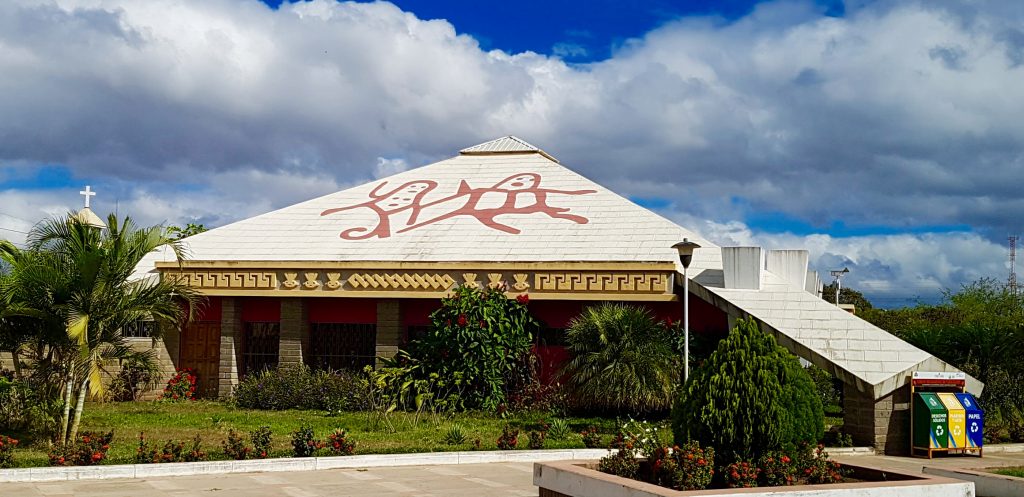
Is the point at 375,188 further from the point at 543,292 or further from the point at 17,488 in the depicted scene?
the point at 17,488

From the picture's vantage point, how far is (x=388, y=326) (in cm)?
2344

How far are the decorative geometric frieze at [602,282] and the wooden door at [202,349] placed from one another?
28.2 ft

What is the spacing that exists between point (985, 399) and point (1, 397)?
1825 centimetres

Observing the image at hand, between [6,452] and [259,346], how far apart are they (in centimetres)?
1124

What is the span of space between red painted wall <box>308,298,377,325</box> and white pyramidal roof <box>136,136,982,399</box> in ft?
3.70

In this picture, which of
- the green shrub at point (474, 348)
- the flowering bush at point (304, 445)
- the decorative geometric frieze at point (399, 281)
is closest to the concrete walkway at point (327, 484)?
the flowering bush at point (304, 445)

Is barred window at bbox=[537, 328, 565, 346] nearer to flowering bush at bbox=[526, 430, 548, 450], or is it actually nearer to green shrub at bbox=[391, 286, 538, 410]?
green shrub at bbox=[391, 286, 538, 410]

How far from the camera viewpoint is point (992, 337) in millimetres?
20062

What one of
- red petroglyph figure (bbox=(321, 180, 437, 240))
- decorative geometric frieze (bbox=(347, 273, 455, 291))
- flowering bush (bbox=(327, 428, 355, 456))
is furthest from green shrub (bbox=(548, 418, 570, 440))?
red petroglyph figure (bbox=(321, 180, 437, 240))

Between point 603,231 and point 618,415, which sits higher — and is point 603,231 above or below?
above

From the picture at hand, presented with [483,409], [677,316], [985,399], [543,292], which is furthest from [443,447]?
[985,399]

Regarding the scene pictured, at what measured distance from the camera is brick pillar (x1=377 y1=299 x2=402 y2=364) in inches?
917

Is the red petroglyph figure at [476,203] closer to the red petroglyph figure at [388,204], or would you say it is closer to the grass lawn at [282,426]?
the red petroglyph figure at [388,204]

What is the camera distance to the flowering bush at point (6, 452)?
44.0 feet
